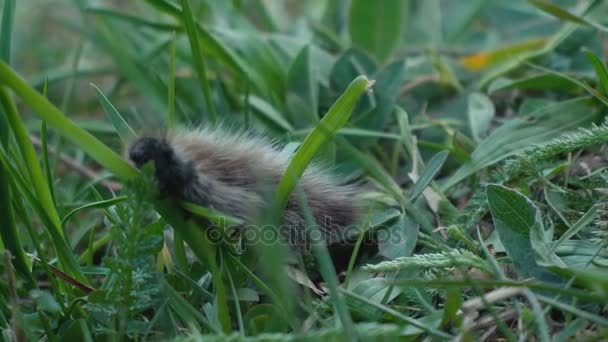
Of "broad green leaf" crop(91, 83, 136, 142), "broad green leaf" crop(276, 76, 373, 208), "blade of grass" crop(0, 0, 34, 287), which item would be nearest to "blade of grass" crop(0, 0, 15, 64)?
"blade of grass" crop(0, 0, 34, 287)

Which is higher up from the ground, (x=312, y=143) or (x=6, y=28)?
(x=6, y=28)

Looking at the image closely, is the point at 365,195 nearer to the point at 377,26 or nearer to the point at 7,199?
the point at 7,199

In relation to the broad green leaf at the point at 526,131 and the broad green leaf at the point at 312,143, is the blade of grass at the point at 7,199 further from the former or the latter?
the broad green leaf at the point at 526,131

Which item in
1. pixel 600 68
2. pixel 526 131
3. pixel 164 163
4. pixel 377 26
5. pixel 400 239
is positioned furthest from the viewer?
pixel 377 26

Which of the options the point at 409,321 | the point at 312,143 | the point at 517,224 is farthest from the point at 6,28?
the point at 517,224

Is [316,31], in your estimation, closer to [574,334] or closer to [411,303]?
[411,303]

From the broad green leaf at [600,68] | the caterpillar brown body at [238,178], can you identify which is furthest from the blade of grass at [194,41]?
the broad green leaf at [600,68]

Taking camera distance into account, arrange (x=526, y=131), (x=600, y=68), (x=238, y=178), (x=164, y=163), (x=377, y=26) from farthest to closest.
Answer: (x=377, y=26) → (x=526, y=131) → (x=600, y=68) → (x=238, y=178) → (x=164, y=163)
